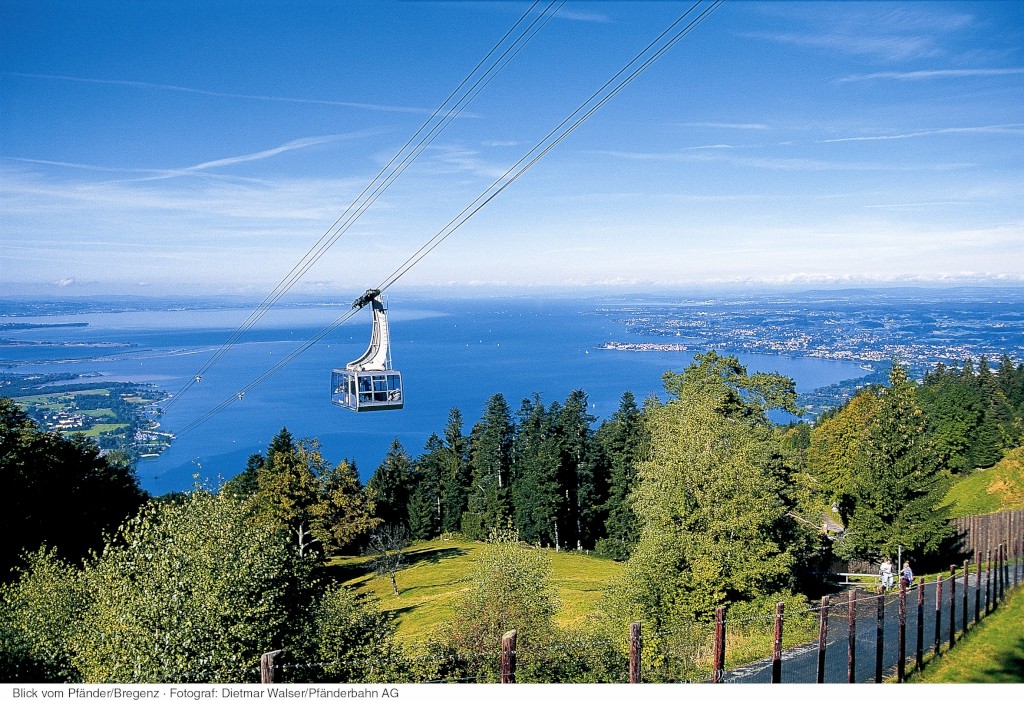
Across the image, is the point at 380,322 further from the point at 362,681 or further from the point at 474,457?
the point at 474,457

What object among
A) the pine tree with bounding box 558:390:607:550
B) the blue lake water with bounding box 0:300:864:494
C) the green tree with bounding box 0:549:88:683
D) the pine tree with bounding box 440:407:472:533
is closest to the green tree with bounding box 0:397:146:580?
the green tree with bounding box 0:549:88:683

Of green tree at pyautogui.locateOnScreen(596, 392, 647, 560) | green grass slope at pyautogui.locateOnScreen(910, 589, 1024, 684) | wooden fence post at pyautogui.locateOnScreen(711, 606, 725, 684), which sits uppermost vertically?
wooden fence post at pyautogui.locateOnScreen(711, 606, 725, 684)

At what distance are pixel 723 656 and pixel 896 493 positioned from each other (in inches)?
576

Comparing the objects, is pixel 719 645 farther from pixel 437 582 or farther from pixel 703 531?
pixel 437 582

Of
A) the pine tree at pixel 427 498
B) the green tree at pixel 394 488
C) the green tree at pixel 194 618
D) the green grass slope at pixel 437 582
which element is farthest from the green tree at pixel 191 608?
the green tree at pixel 394 488

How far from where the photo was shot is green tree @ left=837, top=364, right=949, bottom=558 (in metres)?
19.2

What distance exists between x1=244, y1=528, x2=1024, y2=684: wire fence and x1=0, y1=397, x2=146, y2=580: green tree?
16.3 metres

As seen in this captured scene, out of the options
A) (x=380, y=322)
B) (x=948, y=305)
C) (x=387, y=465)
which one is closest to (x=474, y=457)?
(x=387, y=465)

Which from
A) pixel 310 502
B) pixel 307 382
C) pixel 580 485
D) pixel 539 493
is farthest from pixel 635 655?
pixel 307 382

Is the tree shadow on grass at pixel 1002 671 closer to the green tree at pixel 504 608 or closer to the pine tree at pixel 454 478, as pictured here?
the green tree at pixel 504 608

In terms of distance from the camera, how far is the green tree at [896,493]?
19.2 meters

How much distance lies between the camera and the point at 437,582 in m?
26.0

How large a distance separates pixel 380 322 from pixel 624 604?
760 cm

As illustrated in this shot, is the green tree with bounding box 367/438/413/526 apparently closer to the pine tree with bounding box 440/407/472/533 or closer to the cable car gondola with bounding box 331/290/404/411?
the pine tree with bounding box 440/407/472/533
